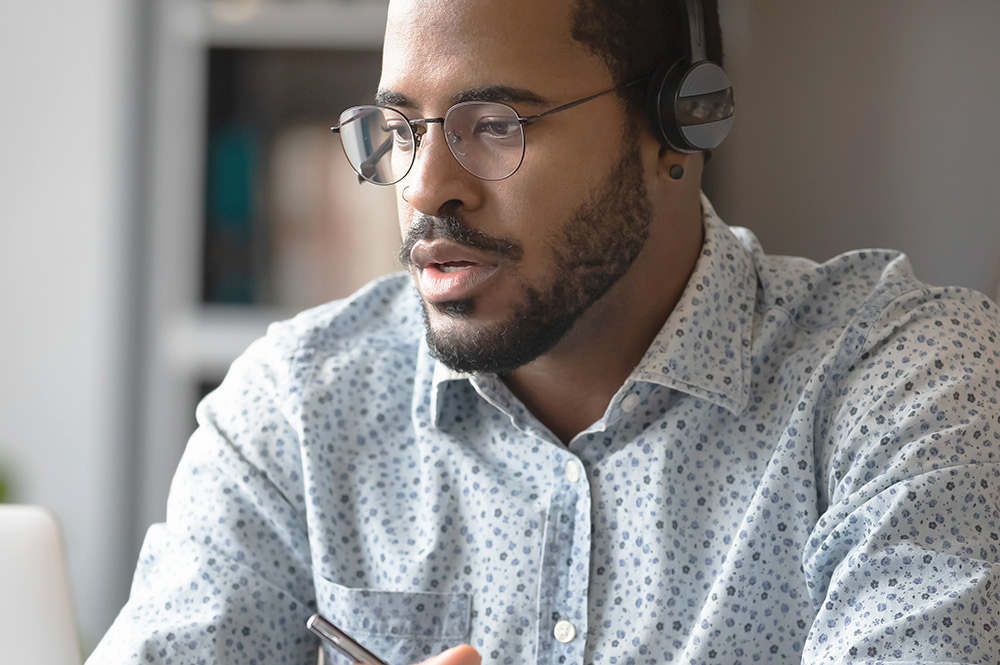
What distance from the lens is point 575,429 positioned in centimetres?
117

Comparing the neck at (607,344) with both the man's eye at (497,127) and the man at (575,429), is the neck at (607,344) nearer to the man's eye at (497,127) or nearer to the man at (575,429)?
the man at (575,429)

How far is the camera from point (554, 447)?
1112 millimetres

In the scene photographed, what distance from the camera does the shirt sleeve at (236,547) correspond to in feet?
3.48

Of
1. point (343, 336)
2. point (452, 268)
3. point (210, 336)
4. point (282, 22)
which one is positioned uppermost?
point (282, 22)

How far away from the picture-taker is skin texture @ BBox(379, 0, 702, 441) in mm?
1025

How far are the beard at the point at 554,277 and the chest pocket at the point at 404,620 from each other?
0.25 metres

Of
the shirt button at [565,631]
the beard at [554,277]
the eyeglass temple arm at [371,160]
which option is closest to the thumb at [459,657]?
the shirt button at [565,631]

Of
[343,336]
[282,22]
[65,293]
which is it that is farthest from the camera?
[65,293]

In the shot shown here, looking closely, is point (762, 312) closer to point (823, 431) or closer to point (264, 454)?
point (823, 431)

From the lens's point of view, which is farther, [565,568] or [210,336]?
[210,336]

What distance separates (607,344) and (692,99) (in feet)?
0.89

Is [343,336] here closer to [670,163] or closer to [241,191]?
[670,163]

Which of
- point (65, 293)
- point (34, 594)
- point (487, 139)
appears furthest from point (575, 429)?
point (65, 293)

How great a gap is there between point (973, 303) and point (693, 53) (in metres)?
0.38
